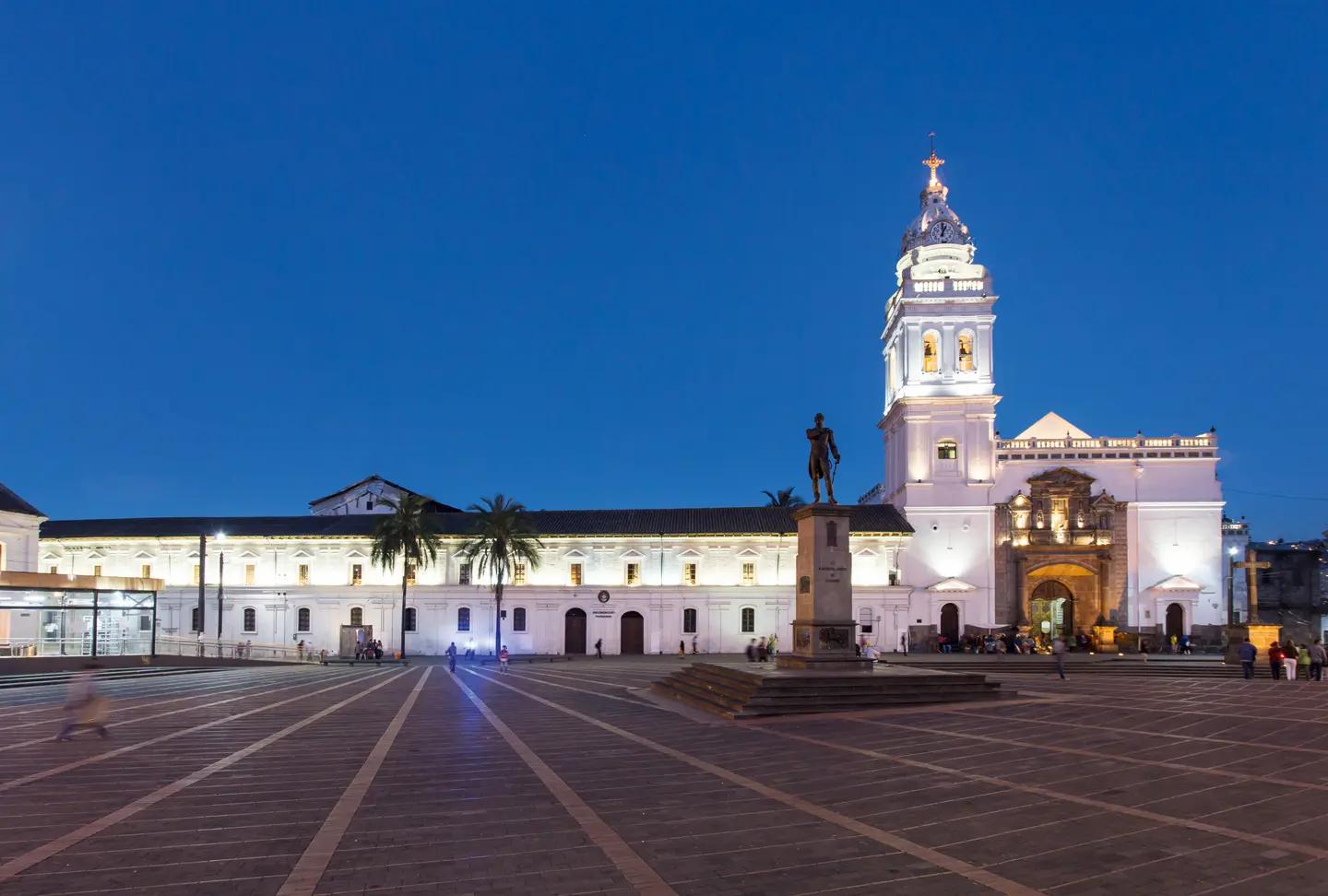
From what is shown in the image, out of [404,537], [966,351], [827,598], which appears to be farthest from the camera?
[966,351]

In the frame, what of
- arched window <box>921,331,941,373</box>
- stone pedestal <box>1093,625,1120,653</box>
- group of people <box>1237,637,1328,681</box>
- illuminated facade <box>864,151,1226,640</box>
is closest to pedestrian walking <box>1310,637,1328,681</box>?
group of people <box>1237,637,1328,681</box>

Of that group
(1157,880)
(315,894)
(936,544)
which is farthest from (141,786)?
(936,544)

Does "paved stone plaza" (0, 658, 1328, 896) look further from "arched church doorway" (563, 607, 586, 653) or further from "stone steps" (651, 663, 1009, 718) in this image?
"arched church doorway" (563, 607, 586, 653)

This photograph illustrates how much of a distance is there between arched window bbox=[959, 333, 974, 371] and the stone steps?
36068 millimetres

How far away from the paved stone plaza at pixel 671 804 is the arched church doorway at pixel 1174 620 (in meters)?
36.1

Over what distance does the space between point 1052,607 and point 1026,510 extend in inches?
255

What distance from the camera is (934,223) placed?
60875 mm

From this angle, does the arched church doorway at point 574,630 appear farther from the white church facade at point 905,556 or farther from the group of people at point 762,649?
the group of people at point 762,649

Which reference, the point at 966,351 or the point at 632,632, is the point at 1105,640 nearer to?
the point at 966,351

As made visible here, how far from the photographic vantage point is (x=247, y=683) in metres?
32.2

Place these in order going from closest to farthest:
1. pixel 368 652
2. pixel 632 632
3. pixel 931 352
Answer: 1. pixel 368 652
2. pixel 632 632
3. pixel 931 352

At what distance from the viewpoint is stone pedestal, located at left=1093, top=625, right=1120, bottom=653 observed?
4891 centimetres

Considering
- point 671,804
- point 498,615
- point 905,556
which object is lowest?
point 498,615

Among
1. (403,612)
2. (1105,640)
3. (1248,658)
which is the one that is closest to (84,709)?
(1248,658)
